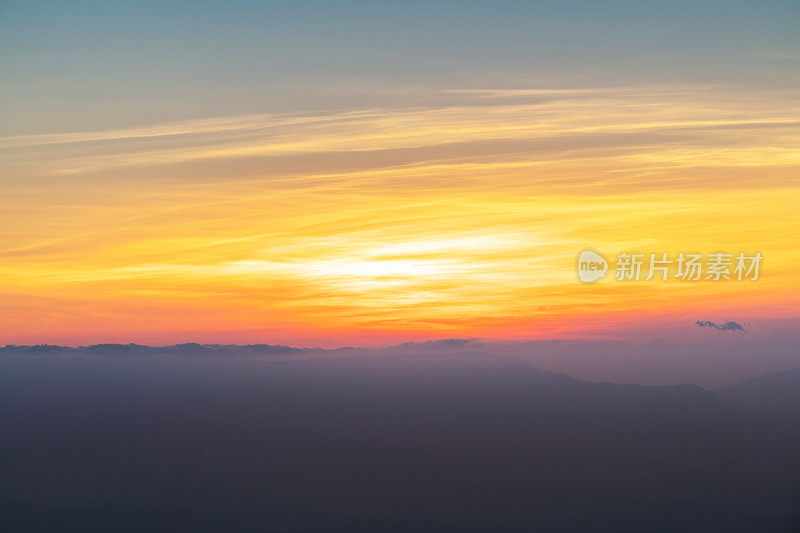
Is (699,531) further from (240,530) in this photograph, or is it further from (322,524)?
(240,530)

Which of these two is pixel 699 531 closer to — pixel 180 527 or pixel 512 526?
pixel 512 526

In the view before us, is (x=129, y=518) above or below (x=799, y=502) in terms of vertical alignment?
below

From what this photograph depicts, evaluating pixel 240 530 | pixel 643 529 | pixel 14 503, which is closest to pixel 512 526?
pixel 643 529

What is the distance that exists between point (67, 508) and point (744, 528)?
172m

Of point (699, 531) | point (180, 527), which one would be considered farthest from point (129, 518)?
point (699, 531)

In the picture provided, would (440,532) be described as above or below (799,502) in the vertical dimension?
below

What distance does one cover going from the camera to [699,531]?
199500 millimetres

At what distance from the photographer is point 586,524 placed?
654ft

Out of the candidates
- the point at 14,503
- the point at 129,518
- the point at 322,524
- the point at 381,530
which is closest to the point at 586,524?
the point at 381,530

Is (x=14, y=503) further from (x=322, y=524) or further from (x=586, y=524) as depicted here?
(x=586, y=524)

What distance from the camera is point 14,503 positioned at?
19862 cm

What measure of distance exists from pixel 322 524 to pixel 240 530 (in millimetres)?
20817

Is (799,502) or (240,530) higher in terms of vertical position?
(799,502)

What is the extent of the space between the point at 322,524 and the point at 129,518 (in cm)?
4972
